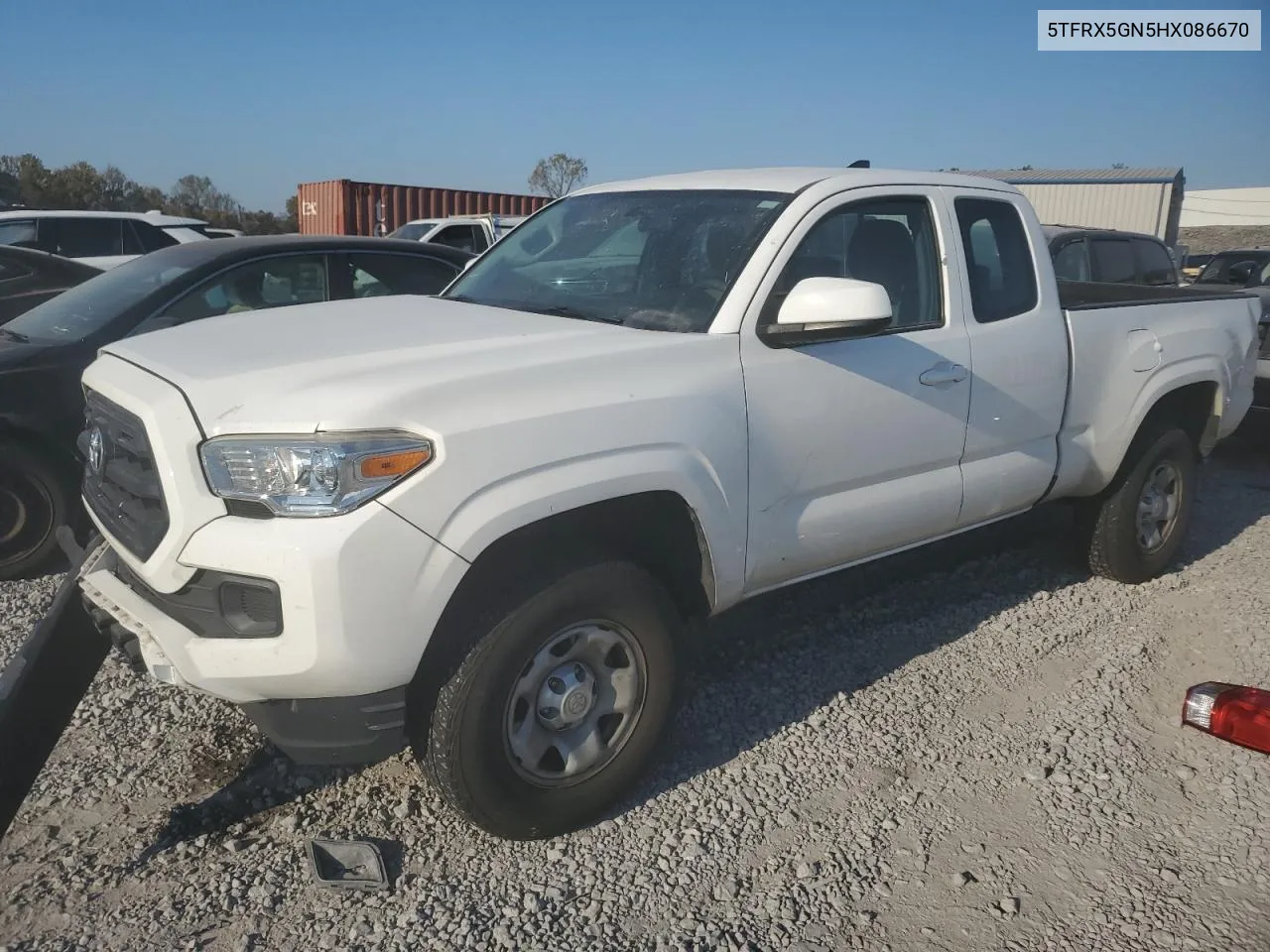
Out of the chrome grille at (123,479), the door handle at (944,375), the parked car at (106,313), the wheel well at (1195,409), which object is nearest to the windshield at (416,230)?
the parked car at (106,313)

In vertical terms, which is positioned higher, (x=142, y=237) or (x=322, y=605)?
(x=142, y=237)

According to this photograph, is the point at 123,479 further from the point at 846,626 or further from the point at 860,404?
the point at 846,626

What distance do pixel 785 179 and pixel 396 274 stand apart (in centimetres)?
289

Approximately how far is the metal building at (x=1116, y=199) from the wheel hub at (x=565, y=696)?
2280 centimetres

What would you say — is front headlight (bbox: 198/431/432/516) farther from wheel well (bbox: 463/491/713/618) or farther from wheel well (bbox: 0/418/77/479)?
wheel well (bbox: 0/418/77/479)

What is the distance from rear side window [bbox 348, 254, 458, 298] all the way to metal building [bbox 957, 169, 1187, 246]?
20.0 m

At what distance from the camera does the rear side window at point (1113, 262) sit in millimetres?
8675

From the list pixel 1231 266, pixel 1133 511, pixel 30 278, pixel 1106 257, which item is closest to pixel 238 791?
pixel 1133 511

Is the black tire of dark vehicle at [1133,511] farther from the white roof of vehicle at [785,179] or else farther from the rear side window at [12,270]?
the rear side window at [12,270]

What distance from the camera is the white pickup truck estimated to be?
245 cm

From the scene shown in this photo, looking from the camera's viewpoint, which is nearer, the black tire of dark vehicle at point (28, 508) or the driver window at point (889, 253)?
the driver window at point (889, 253)

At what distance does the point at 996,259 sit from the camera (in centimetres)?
420

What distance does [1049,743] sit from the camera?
11.8ft


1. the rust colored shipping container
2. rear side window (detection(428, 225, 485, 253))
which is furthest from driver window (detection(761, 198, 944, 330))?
the rust colored shipping container
